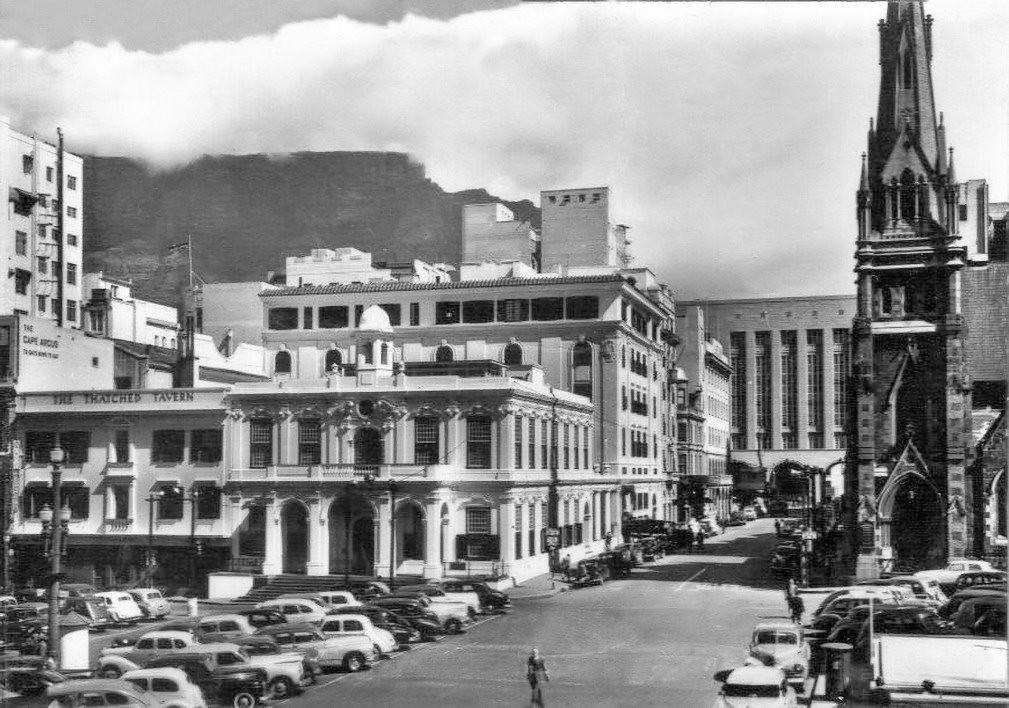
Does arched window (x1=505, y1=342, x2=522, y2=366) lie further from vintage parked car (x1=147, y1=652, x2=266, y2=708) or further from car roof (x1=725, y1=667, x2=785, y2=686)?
vintage parked car (x1=147, y1=652, x2=266, y2=708)

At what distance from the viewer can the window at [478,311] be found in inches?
357

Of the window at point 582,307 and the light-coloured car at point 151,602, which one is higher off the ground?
the window at point 582,307

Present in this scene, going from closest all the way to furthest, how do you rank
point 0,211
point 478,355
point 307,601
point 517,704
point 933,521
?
point 517,704
point 307,601
point 478,355
point 0,211
point 933,521

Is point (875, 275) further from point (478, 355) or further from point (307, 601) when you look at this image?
point (307, 601)

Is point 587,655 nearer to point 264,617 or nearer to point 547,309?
point 264,617

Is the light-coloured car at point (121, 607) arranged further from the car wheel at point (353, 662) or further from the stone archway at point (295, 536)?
the car wheel at point (353, 662)

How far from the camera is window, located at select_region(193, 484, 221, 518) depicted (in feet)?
29.0

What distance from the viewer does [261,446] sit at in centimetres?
877

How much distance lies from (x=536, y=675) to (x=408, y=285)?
365 cm

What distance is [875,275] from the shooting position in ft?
31.4

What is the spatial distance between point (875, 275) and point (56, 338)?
26.7 feet

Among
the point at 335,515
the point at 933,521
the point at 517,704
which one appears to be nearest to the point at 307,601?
the point at 335,515

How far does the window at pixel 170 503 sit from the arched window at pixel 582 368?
3.74m

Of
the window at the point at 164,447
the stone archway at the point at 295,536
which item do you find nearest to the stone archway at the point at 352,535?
the stone archway at the point at 295,536
